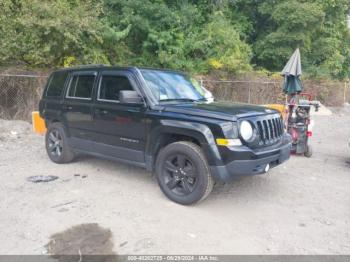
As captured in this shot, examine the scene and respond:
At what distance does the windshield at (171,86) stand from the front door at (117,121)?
300 millimetres

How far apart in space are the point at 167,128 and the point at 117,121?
3.53 ft

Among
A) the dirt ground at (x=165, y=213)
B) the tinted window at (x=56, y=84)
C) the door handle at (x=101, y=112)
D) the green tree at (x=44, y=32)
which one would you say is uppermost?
the green tree at (x=44, y=32)

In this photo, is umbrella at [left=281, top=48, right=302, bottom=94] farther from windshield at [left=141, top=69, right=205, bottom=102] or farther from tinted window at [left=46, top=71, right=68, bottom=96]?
tinted window at [left=46, top=71, right=68, bottom=96]

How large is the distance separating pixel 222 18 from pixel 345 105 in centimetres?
921

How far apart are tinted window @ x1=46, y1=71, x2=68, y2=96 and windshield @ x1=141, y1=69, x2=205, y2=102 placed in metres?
2.13

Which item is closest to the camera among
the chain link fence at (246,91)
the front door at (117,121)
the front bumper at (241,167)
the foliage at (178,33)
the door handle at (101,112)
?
the front bumper at (241,167)

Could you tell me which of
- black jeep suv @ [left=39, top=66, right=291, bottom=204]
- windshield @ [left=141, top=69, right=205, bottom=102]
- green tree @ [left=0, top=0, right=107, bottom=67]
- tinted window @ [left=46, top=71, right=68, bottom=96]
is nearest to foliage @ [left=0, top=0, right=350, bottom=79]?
green tree @ [left=0, top=0, right=107, bottom=67]

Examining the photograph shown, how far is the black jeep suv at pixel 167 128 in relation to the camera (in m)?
4.52

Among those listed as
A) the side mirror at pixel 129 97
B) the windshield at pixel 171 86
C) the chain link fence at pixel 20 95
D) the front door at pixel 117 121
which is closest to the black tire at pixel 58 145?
the front door at pixel 117 121

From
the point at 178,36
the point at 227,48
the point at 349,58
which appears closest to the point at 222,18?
the point at 227,48

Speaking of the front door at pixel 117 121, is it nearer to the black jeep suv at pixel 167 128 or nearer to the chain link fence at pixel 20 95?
the black jeep suv at pixel 167 128

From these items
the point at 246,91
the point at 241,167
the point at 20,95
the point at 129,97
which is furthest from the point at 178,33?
the point at 241,167

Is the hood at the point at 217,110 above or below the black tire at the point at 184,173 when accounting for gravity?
above

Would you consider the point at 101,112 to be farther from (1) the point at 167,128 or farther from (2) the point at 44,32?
(2) the point at 44,32
